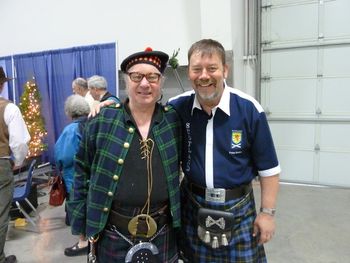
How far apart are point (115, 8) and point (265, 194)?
4.61 metres

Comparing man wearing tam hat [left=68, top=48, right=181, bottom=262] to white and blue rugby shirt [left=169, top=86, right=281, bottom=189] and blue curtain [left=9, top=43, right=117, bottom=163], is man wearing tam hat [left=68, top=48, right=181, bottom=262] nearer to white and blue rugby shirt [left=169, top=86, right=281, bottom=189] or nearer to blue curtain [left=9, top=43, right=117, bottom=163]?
white and blue rugby shirt [left=169, top=86, right=281, bottom=189]

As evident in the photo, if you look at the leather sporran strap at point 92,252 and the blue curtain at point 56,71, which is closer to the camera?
the leather sporran strap at point 92,252

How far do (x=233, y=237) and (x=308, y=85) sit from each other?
12.5 ft

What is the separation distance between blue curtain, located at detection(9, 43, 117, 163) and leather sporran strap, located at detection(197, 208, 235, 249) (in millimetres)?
4048

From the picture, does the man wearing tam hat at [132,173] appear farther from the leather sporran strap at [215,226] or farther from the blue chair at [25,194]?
the blue chair at [25,194]

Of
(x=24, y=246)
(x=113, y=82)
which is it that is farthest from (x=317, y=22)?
(x=24, y=246)

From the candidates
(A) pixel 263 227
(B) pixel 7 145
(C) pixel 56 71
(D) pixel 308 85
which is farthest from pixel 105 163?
(C) pixel 56 71

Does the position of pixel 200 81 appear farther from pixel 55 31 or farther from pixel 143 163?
pixel 55 31

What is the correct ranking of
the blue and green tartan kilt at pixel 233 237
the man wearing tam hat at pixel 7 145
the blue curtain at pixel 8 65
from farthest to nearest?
the blue curtain at pixel 8 65 < the man wearing tam hat at pixel 7 145 < the blue and green tartan kilt at pixel 233 237

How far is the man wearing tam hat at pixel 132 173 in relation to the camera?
1301 mm

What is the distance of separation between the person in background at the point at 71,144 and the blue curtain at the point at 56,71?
2419mm

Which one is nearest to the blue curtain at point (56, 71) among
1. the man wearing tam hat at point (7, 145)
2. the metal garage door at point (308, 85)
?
the metal garage door at point (308, 85)

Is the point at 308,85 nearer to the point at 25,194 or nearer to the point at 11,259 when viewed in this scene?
the point at 25,194

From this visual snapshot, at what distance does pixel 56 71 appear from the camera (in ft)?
18.6
